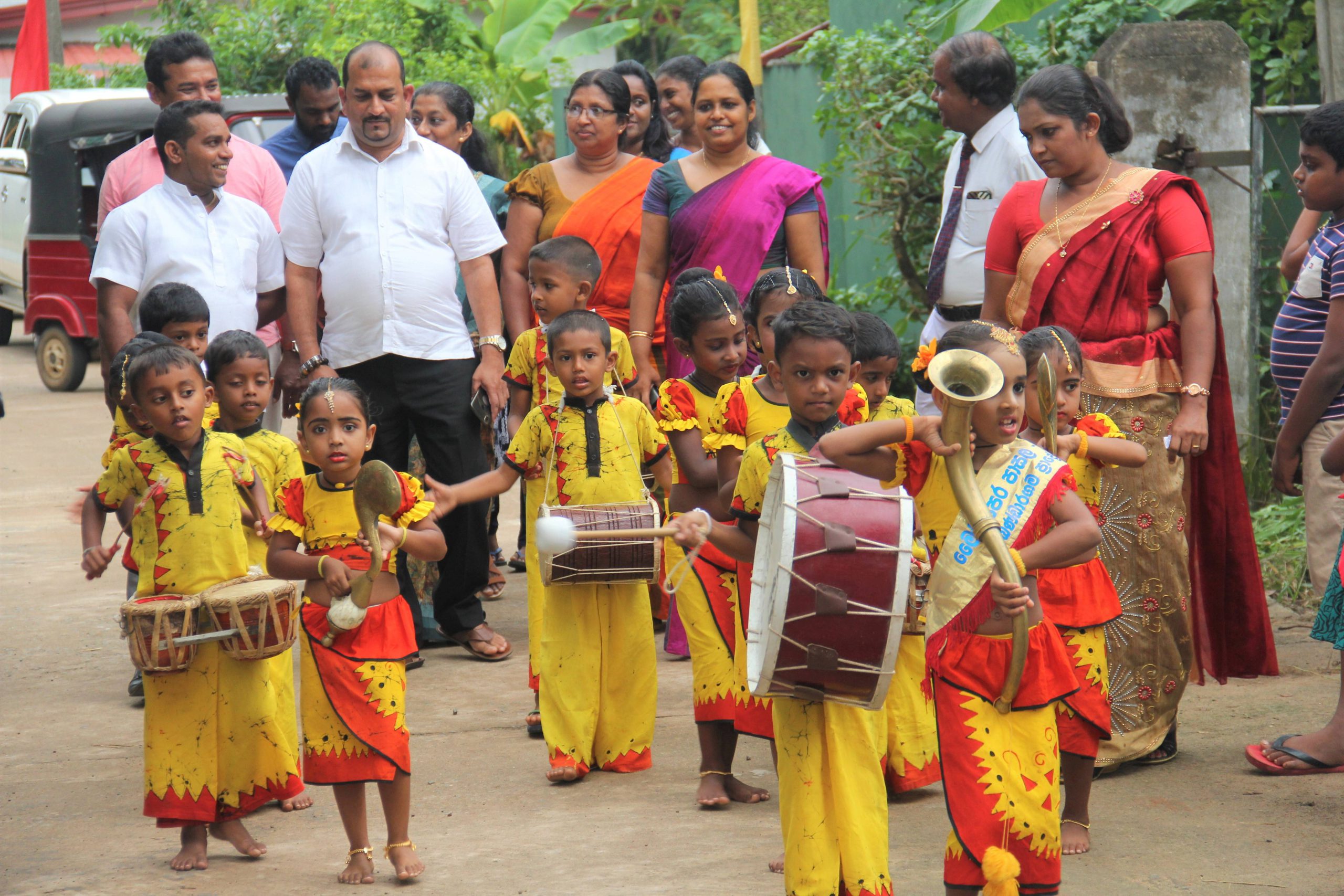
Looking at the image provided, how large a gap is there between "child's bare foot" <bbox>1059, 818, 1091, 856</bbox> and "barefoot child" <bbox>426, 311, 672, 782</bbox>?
56.1 inches

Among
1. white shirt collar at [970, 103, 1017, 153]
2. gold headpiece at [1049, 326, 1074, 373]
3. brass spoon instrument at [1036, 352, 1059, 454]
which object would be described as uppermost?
white shirt collar at [970, 103, 1017, 153]

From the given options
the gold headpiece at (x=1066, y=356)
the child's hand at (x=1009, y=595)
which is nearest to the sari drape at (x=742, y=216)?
the gold headpiece at (x=1066, y=356)

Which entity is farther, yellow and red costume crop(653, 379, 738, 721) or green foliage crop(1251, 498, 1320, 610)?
green foliage crop(1251, 498, 1320, 610)

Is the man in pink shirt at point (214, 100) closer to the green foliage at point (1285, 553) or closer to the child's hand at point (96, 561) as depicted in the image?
the child's hand at point (96, 561)

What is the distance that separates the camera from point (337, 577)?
13.0 feet

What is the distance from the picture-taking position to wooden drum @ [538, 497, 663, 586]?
4625 millimetres

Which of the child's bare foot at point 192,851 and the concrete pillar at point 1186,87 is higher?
the concrete pillar at point 1186,87

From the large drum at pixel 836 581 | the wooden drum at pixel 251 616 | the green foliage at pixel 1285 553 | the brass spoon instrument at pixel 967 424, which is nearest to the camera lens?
the brass spoon instrument at pixel 967 424

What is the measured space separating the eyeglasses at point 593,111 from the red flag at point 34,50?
15208 mm

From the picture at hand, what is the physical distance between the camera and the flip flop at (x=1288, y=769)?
15.3ft

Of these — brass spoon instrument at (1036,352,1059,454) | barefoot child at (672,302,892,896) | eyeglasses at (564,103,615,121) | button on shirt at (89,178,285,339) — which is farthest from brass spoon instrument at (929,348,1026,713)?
eyeglasses at (564,103,615,121)

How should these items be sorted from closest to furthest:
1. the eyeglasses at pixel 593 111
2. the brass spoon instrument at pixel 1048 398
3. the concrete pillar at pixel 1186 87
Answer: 1. the brass spoon instrument at pixel 1048 398
2. the eyeglasses at pixel 593 111
3. the concrete pillar at pixel 1186 87

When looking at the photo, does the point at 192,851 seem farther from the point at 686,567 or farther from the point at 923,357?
the point at 923,357

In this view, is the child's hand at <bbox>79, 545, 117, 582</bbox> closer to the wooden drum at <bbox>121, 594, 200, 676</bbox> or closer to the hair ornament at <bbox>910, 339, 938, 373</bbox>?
the wooden drum at <bbox>121, 594, 200, 676</bbox>
